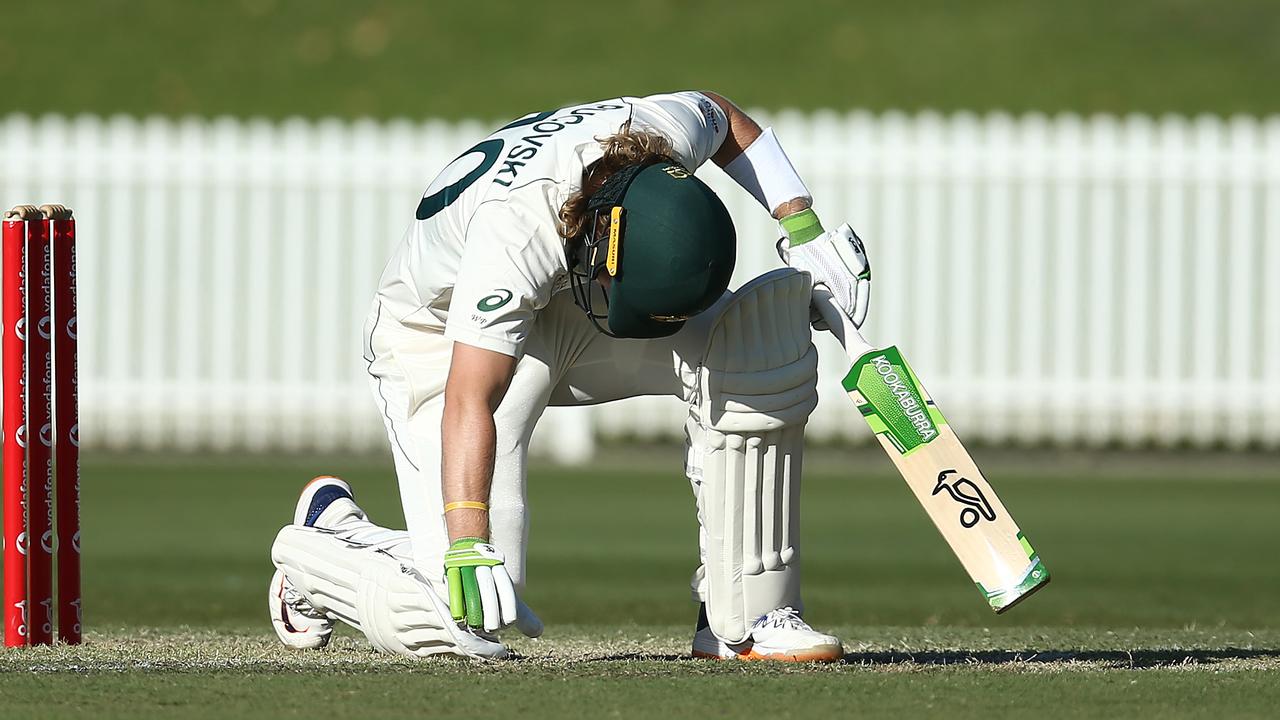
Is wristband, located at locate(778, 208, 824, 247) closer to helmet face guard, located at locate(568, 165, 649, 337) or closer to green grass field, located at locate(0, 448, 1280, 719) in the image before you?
helmet face guard, located at locate(568, 165, 649, 337)

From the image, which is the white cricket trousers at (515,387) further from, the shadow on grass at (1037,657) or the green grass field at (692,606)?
the shadow on grass at (1037,657)

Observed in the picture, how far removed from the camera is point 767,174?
13.2ft

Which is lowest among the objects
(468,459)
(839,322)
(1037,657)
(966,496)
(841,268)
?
(1037,657)

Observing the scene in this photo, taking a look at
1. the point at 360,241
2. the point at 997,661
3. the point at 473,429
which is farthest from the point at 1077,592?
the point at 360,241

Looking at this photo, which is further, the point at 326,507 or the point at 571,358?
the point at 326,507

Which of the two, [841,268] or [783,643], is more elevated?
[841,268]

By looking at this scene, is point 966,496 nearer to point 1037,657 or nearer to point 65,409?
point 1037,657

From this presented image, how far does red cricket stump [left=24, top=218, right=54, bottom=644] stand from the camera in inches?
152

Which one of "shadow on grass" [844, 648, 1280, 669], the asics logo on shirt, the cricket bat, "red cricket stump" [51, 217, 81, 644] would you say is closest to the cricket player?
the asics logo on shirt

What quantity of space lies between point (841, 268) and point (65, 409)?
1.56m

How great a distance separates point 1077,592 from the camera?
18.7ft

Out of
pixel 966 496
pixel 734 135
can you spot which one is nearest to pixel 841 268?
pixel 734 135

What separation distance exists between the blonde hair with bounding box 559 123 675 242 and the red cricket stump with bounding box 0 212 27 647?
3.79ft

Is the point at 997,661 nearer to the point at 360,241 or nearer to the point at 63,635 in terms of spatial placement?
the point at 63,635
